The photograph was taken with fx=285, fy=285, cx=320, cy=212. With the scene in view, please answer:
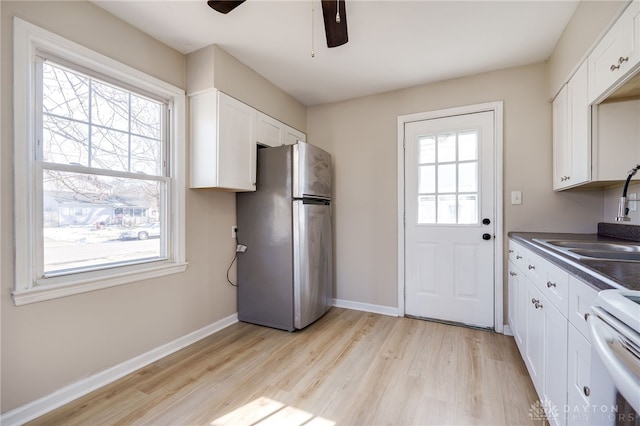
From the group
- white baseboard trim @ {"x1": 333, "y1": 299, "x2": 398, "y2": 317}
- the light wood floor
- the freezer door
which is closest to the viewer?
the light wood floor

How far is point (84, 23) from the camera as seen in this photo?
179 cm

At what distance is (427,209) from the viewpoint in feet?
9.70

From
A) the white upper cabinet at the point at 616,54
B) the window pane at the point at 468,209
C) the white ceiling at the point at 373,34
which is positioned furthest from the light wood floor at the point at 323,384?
the white ceiling at the point at 373,34

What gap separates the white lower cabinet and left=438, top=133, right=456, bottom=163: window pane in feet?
4.10

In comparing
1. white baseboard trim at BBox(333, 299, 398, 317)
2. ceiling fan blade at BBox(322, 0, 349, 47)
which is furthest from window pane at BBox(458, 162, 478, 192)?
ceiling fan blade at BBox(322, 0, 349, 47)

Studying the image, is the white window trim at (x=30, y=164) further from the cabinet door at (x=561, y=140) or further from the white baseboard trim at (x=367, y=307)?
the cabinet door at (x=561, y=140)

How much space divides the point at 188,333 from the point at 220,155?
1.52 meters

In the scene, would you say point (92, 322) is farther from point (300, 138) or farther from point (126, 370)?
point (300, 138)

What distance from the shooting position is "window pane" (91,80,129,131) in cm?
189

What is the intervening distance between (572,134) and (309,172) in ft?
6.69

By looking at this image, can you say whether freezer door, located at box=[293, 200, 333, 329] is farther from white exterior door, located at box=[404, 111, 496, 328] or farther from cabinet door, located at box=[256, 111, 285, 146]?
white exterior door, located at box=[404, 111, 496, 328]

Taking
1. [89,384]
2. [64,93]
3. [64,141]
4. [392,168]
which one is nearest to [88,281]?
[89,384]

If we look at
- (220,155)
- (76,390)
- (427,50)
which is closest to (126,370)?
(76,390)

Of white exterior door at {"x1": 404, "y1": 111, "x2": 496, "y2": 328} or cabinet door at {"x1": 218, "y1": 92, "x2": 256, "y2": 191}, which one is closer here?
cabinet door at {"x1": 218, "y1": 92, "x2": 256, "y2": 191}
